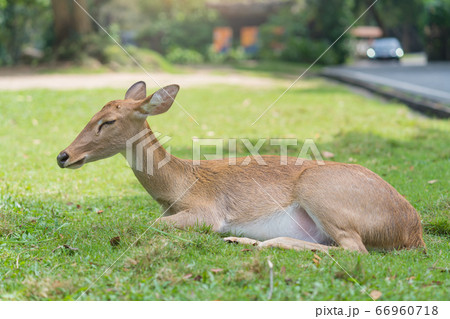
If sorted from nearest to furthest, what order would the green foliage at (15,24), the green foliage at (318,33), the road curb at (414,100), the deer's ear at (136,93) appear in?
1. the deer's ear at (136,93)
2. the road curb at (414,100)
3. the green foliage at (15,24)
4. the green foliage at (318,33)

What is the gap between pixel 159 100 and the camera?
482cm

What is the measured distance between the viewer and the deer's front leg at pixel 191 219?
194 inches

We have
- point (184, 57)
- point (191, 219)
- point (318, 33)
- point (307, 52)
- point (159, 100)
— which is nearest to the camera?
point (159, 100)

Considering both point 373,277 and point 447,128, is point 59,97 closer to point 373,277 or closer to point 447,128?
point 447,128

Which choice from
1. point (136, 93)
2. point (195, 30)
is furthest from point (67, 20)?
point (136, 93)

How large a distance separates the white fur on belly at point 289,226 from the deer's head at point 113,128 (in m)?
1.32

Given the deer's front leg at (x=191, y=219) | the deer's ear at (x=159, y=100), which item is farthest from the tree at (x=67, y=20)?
the deer's front leg at (x=191, y=219)

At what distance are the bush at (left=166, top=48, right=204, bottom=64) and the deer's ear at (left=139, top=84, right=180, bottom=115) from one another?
3611 centimetres

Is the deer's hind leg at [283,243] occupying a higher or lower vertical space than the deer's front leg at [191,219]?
lower

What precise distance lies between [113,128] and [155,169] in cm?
54

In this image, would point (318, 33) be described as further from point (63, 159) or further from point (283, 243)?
point (63, 159)

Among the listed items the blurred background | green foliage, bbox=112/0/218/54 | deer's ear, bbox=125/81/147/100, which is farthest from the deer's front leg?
green foliage, bbox=112/0/218/54

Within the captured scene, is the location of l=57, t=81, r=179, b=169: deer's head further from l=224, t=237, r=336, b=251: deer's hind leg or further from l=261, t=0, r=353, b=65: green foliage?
l=261, t=0, r=353, b=65: green foliage

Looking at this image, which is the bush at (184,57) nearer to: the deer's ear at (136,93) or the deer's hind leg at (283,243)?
the deer's ear at (136,93)
